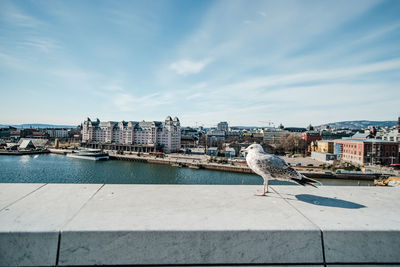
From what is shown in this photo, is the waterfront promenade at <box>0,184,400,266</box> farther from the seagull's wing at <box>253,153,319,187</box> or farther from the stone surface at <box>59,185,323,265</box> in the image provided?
the seagull's wing at <box>253,153,319,187</box>

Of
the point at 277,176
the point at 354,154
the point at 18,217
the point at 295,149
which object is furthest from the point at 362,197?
the point at 295,149

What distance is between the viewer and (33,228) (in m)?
1.12

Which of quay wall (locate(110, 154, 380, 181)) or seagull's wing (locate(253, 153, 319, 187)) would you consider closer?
seagull's wing (locate(253, 153, 319, 187))

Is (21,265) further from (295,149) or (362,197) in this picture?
(295,149)

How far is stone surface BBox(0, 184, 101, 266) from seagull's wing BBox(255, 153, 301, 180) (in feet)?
5.35

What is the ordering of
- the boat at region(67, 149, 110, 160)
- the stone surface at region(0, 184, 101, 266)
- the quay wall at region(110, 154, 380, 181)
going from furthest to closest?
1. the boat at region(67, 149, 110, 160)
2. the quay wall at region(110, 154, 380, 181)
3. the stone surface at region(0, 184, 101, 266)

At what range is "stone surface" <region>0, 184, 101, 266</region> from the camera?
40.7 inches

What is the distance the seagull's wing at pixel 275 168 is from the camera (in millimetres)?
2373

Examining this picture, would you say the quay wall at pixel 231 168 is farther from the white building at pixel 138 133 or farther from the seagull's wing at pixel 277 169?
the seagull's wing at pixel 277 169

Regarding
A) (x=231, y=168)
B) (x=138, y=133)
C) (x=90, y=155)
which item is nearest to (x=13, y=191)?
(x=231, y=168)

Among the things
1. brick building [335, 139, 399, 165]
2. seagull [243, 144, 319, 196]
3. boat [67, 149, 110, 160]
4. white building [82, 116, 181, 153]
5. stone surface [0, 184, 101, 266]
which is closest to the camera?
stone surface [0, 184, 101, 266]

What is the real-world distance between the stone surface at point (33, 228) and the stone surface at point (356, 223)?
1253 mm

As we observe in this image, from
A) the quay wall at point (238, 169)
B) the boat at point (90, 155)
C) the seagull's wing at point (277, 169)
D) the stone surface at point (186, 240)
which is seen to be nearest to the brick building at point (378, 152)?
the quay wall at point (238, 169)

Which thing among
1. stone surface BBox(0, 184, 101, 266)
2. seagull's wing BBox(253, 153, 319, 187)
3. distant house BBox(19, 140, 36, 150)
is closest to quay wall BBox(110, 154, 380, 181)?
distant house BBox(19, 140, 36, 150)
